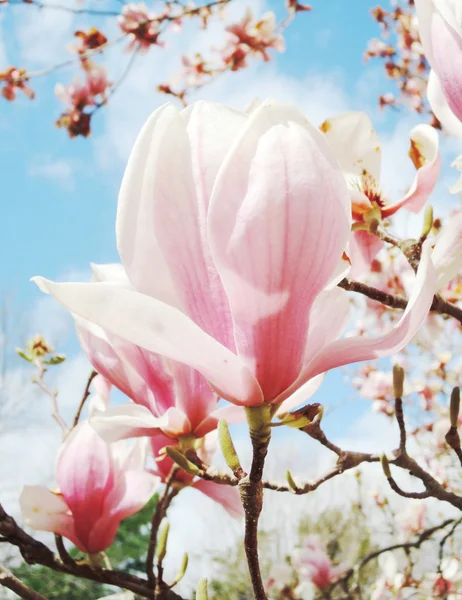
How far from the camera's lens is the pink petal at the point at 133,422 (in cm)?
53

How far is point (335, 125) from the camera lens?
0.73m

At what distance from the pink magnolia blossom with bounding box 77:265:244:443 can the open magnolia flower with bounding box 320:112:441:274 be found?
29 cm

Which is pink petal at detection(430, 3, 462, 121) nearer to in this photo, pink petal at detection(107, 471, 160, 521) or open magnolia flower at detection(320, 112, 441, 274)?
open magnolia flower at detection(320, 112, 441, 274)

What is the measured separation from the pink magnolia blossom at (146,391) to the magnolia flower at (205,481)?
0.40 feet

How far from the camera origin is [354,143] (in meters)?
0.75

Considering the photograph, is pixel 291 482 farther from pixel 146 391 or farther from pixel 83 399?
pixel 83 399

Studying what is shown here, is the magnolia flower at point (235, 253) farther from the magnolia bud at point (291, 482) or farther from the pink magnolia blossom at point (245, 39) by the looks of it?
the pink magnolia blossom at point (245, 39)

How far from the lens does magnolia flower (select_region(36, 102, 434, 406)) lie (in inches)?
14.1

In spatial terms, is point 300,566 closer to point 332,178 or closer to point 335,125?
point 335,125

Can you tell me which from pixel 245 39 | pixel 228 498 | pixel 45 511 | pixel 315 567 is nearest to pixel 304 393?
pixel 228 498

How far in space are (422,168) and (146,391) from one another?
43 centimetres

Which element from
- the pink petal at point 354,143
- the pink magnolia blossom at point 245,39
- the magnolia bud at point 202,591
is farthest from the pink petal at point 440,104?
the pink magnolia blossom at point 245,39

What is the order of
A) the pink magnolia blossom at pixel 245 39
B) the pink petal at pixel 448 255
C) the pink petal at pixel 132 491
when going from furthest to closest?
the pink magnolia blossom at pixel 245 39 < the pink petal at pixel 132 491 < the pink petal at pixel 448 255

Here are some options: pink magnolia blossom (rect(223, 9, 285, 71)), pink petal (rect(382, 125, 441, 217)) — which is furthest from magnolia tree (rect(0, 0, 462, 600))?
pink magnolia blossom (rect(223, 9, 285, 71))
